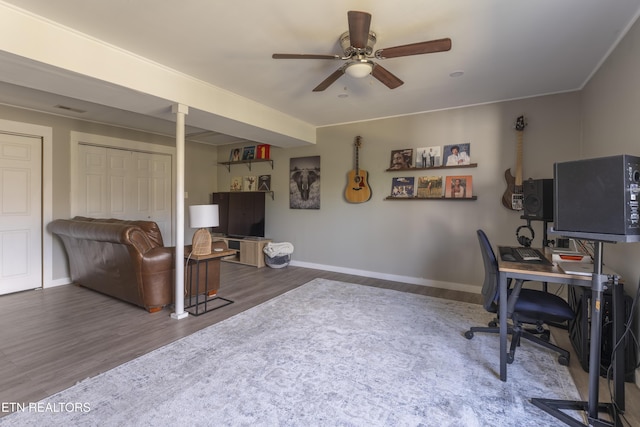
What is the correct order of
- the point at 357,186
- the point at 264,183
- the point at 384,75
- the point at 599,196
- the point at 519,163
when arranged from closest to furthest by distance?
the point at 599,196
the point at 384,75
the point at 519,163
the point at 357,186
the point at 264,183

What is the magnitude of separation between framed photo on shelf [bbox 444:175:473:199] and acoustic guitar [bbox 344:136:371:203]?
118 centimetres

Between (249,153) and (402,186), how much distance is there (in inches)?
126

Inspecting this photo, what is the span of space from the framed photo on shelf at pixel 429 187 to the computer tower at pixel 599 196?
2461 mm

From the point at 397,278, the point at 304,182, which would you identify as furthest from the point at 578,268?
the point at 304,182

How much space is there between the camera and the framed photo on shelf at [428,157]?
165 inches

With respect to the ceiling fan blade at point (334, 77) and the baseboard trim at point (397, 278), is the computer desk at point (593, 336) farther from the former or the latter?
the baseboard trim at point (397, 278)

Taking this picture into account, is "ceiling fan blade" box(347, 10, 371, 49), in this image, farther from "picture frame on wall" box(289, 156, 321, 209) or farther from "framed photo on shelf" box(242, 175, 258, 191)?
"framed photo on shelf" box(242, 175, 258, 191)

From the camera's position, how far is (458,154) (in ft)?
13.3

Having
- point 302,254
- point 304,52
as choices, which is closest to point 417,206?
point 302,254

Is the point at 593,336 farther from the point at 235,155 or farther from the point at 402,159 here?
the point at 235,155

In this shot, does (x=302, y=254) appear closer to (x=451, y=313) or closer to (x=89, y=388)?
(x=451, y=313)

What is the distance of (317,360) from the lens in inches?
88.4

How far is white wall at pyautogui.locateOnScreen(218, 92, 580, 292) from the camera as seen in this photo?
3623mm

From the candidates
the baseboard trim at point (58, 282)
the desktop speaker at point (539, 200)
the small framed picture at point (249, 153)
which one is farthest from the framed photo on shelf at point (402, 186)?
the baseboard trim at point (58, 282)
